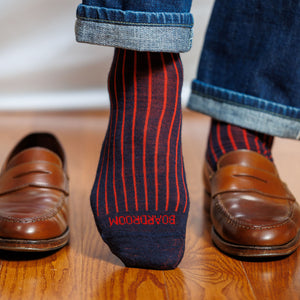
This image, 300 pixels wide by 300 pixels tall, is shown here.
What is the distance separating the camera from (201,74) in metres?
0.99

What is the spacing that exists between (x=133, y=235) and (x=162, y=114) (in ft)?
0.60

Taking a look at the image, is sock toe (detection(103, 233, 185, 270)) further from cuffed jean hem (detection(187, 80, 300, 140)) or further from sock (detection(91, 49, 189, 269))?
cuffed jean hem (detection(187, 80, 300, 140))

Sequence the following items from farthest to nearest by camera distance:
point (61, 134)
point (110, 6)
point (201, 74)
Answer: point (61, 134), point (201, 74), point (110, 6)

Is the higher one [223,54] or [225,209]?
[223,54]

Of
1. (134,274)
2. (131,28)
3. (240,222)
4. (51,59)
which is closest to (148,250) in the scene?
(134,274)

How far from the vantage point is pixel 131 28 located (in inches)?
25.2

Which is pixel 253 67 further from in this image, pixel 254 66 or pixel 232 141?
pixel 232 141

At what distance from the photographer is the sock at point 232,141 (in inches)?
36.6

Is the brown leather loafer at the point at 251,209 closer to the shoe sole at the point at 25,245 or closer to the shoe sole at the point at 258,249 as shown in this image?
→ the shoe sole at the point at 258,249

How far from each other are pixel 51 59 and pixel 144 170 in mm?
906

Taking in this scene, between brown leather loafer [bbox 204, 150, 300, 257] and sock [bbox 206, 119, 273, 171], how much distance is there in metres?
0.03

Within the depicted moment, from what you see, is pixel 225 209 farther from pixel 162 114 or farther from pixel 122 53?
pixel 122 53

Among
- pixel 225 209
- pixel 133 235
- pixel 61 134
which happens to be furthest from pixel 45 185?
pixel 61 134

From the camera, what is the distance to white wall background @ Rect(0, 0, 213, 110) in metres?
1.46
